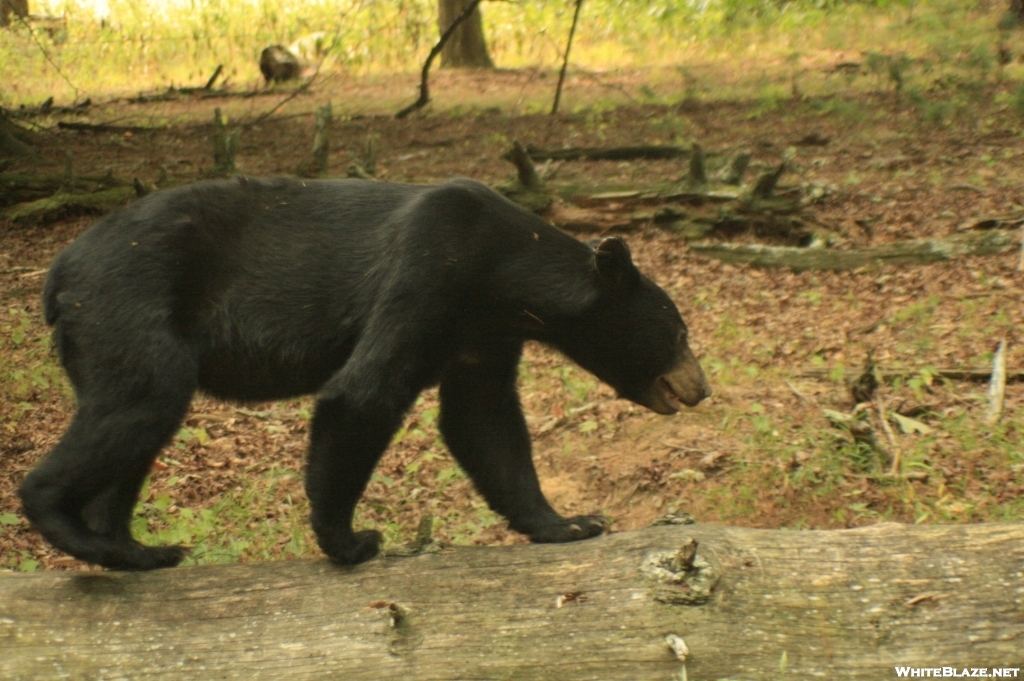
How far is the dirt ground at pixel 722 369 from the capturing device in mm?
5453

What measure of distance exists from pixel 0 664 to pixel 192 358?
4.06 ft

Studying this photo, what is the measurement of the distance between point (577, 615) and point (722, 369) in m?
4.12

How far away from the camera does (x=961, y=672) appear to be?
294 cm

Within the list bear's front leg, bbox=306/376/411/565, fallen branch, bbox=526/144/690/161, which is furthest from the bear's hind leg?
fallen branch, bbox=526/144/690/161

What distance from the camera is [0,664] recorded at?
3.18 meters

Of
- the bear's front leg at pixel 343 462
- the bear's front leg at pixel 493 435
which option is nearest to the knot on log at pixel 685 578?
the bear's front leg at pixel 343 462

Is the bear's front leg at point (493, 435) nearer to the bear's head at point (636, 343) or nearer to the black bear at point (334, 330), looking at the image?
the black bear at point (334, 330)

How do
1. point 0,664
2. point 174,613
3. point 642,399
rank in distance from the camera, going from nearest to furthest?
1. point 0,664
2. point 174,613
3. point 642,399

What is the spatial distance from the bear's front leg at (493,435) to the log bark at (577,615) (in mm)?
956

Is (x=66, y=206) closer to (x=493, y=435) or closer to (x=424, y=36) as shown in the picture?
(x=493, y=435)

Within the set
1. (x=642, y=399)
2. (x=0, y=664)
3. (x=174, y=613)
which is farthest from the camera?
(x=642, y=399)

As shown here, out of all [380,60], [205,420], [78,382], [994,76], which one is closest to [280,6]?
[380,60]

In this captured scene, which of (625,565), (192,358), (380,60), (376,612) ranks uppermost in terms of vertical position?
(380,60)

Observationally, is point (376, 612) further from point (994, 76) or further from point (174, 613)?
point (994, 76)
